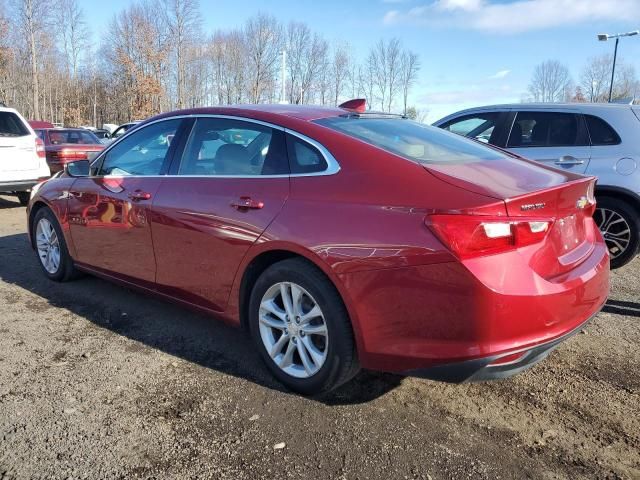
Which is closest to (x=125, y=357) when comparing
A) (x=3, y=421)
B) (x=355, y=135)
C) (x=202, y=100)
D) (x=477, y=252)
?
(x=3, y=421)

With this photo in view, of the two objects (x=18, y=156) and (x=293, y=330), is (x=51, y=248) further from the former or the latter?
(x=18, y=156)

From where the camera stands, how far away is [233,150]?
3.39m

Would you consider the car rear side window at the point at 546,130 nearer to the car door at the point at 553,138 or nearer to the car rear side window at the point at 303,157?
the car door at the point at 553,138

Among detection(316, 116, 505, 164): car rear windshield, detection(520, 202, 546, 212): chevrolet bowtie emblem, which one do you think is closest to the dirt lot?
detection(520, 202, 546, 212): chevrolet bowtie emblem

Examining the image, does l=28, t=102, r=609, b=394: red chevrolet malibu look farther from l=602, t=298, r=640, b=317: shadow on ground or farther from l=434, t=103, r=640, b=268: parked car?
l=434, t=103, r=640, b=268: parked car

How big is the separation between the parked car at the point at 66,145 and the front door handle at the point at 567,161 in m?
9.15

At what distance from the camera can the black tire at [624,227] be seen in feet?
17.1

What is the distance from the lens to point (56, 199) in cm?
476

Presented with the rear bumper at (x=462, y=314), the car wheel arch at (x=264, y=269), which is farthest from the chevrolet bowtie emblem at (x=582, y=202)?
the car wheel arch at (x=264, y=269)

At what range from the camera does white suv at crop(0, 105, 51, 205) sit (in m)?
8.88

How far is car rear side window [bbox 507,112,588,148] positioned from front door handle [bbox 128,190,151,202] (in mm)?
4133

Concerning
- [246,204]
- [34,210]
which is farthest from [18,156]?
[246,204]

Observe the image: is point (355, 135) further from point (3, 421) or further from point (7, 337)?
point (7, 337)

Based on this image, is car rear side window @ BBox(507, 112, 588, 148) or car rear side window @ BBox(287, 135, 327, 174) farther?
car rear side window @ BBox(507, 112, 588, 148)
